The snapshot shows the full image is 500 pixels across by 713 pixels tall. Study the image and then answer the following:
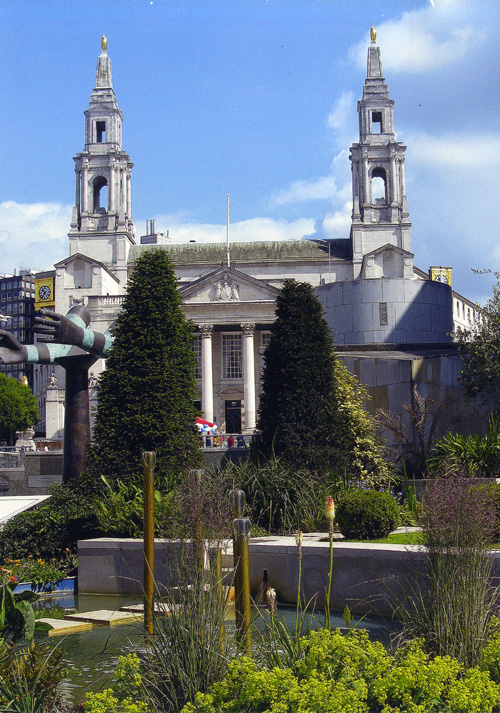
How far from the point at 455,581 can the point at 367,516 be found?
5301mm

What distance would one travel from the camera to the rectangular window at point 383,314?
21.0m

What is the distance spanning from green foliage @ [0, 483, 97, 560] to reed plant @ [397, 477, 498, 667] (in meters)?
8.21

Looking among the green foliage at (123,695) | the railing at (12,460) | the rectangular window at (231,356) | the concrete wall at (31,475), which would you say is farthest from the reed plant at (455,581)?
the rectangular window at (231,356)

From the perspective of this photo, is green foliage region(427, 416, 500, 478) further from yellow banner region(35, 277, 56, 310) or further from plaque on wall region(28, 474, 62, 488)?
yellow banner region(35, 277, 56, 310)

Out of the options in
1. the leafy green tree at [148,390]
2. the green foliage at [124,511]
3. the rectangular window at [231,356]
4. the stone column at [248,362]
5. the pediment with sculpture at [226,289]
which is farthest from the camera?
the rectangular window at [231,356]

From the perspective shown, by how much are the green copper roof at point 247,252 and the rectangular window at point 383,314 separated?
185 ft

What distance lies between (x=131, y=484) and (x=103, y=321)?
53.8 meters

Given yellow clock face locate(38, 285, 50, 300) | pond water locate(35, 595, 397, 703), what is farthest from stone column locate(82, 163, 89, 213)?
pond water locate(35, 595, 397, 703)

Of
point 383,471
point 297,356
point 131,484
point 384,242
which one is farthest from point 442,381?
point 384,242

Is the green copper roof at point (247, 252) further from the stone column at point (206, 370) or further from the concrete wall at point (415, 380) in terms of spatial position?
the concrete wall at point (415, 380)

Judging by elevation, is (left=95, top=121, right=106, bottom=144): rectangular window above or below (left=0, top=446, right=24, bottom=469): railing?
above

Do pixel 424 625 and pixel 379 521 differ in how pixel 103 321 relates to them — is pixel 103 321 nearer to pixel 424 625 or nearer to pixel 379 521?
pixel 379 521

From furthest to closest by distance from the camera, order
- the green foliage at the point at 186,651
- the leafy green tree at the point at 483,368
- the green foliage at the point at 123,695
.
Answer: the leafy green tree at the point at 483,368
the green foliage at the point at 186,651
the green foliage at the point at 123,695

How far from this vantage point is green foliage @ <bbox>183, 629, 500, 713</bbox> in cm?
502
